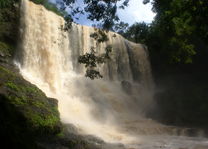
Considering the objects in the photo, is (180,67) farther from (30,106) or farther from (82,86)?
(30,106)

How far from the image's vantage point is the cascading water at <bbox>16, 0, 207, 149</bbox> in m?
15.9

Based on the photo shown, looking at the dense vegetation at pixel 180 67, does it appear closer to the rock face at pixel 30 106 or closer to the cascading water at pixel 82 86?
the cascading water at pixel 82 86

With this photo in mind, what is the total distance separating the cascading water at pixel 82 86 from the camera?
15885 mm

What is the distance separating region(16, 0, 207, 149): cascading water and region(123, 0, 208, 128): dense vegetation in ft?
8.27

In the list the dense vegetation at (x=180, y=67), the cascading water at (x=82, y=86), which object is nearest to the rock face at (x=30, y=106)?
the cascading water at (x=82, y=86)

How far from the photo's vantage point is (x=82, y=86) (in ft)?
71.3

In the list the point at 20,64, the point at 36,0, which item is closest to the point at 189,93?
the point at 20,64

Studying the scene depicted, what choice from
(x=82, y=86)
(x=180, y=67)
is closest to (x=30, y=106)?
(x=82, y=86)

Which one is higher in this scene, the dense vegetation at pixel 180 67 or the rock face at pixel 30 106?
the dense vegetation at pixel 180 67

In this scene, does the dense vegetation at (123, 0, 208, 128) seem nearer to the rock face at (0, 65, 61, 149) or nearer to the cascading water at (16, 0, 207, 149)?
the cascading water at (16, 0, 207, 149)

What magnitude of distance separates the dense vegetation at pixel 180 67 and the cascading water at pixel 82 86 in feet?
8.27

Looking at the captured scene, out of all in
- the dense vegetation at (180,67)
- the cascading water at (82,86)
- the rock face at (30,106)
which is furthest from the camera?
the cascading water at (82,86)

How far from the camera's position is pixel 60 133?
33.3 ft

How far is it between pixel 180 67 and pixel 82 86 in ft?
40.5
